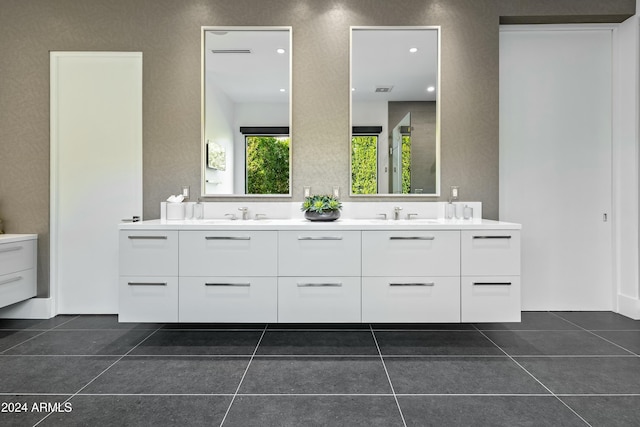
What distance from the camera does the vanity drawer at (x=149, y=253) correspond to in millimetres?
2314

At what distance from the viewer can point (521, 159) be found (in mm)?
3145

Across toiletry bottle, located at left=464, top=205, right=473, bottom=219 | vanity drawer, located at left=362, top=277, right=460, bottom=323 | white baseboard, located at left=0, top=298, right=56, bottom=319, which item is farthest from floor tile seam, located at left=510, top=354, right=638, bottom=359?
white baseboard, located at left=0, top=298, right=56, bottom=319

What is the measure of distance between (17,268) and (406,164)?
3220 millimetres

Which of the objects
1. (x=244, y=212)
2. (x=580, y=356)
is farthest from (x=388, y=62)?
(x=580, y=356)

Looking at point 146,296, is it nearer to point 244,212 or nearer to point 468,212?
point 244,212

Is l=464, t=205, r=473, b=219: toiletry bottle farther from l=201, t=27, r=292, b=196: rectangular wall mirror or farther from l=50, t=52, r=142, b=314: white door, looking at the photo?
l=50, t=52, r=142, b=314: white door

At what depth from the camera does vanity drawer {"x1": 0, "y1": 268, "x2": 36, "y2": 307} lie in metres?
2.71

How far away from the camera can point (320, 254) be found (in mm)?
2326

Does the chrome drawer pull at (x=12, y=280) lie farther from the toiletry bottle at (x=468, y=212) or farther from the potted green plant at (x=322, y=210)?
the toiletry bottle at (x=468, y=212)

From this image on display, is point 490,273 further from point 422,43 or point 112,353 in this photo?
point 112,353

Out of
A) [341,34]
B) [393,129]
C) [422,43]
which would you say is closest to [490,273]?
[393,129]

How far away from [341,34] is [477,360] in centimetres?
263

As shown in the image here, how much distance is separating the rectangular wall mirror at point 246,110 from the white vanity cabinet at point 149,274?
0.75 m

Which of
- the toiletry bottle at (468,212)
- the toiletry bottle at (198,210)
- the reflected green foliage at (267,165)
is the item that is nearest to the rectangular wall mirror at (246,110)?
the reflected green foliage at (267,165)
